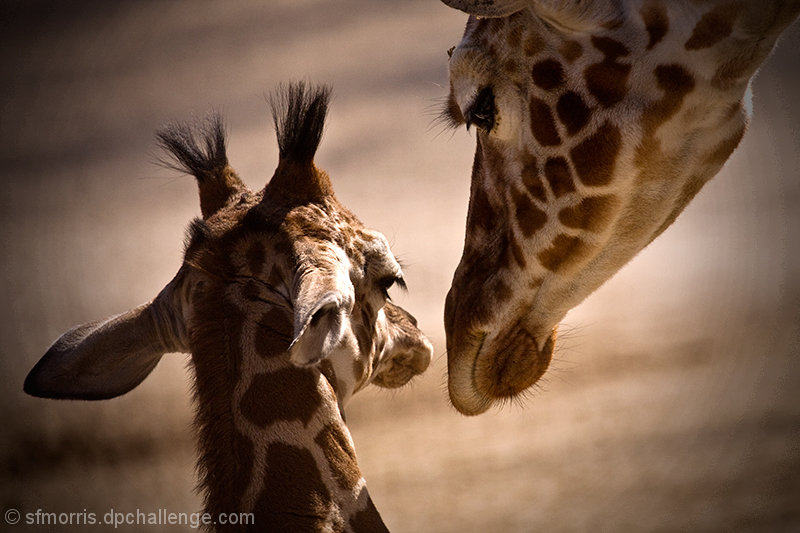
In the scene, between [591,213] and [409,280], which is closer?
[591,213]

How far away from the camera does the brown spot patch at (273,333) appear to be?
2262 mm

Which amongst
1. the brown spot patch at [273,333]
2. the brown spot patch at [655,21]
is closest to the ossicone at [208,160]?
the brown spot patch at [273,333]

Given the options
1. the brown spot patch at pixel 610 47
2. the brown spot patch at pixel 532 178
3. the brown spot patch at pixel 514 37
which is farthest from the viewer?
the brown spot patch at pixel 532 178

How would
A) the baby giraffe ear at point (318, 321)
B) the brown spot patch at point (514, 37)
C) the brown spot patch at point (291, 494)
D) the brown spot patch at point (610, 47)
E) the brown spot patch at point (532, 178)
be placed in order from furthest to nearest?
the brown spot patch at point (532, 178) < the brown spot patch at point (514, 37) < the brown spot patch at point (610, 47) < the brown spot patch at point (291, 494) < the baby giraffe ear at point (318, 321)

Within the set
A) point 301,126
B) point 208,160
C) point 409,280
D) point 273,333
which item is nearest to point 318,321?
point 273,333

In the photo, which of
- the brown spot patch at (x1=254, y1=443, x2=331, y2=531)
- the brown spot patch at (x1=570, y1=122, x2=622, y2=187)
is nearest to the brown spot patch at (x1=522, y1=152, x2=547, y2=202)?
the brown spot patch at (x1=570, y1=122, x2=622, y2=187)

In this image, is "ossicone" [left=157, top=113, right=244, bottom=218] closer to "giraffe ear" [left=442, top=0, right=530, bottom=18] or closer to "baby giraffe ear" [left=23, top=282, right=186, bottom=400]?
"baby giraffe ear" [left=23, top=282, right=186, bottom=400]

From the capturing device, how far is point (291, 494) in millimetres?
A: 2168

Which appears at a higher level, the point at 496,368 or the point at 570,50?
the point at 570,50

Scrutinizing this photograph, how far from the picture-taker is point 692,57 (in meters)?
2.29

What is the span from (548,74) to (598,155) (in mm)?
259

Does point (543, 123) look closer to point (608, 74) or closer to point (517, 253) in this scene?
point (608, 74)

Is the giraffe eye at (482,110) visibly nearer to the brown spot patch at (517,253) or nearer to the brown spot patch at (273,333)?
the brown spot patch at (517,253)

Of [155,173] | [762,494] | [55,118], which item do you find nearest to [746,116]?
[762,494]
